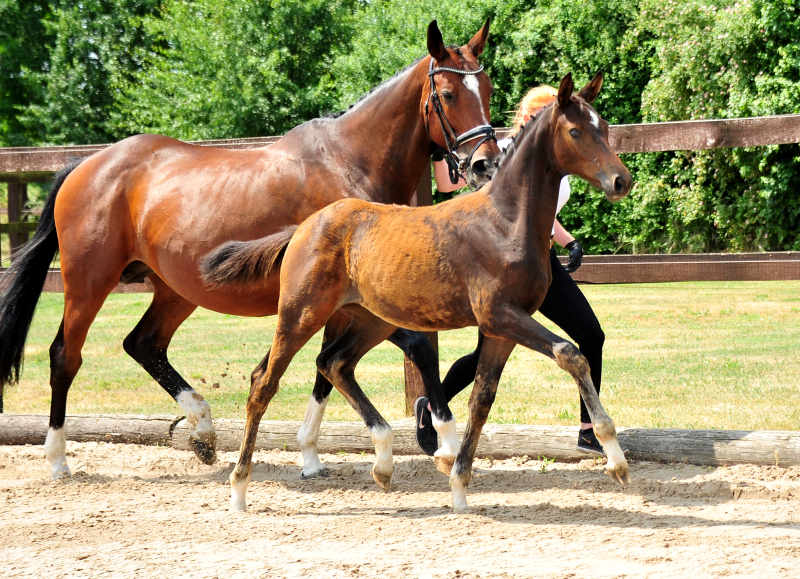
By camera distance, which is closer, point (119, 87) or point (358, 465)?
point (358, 465)

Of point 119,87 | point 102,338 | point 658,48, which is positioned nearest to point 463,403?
point 102,338

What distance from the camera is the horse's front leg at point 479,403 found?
3891 millimetres

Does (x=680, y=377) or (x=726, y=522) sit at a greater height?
(x=726, y=522)

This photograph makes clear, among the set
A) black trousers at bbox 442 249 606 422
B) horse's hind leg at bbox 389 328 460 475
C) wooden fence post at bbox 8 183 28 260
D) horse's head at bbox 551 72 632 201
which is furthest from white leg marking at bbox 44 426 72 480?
wooden fence post at bbox 8 183 28 260

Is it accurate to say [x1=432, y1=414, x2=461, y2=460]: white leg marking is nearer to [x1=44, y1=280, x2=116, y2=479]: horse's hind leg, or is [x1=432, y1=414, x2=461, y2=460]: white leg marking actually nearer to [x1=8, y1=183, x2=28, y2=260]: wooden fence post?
[x1=44, y1=280, x2=116, y2=479]: horse's hind leg

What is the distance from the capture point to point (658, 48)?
1586 centimetres

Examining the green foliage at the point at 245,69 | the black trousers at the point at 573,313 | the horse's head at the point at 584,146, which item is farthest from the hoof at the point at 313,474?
the green foliage at the point at 245,69

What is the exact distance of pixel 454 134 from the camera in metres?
4.38

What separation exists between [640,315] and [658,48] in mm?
6495

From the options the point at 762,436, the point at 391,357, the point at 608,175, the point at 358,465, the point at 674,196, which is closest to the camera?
the point at 608,175

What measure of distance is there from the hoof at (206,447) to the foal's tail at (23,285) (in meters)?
1.33

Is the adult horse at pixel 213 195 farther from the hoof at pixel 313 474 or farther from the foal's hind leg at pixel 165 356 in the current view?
the hoof at pixel 313 474

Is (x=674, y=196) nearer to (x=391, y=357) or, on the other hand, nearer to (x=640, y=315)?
(x=640, y=315)

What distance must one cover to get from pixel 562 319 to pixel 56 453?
3120 millimetres
